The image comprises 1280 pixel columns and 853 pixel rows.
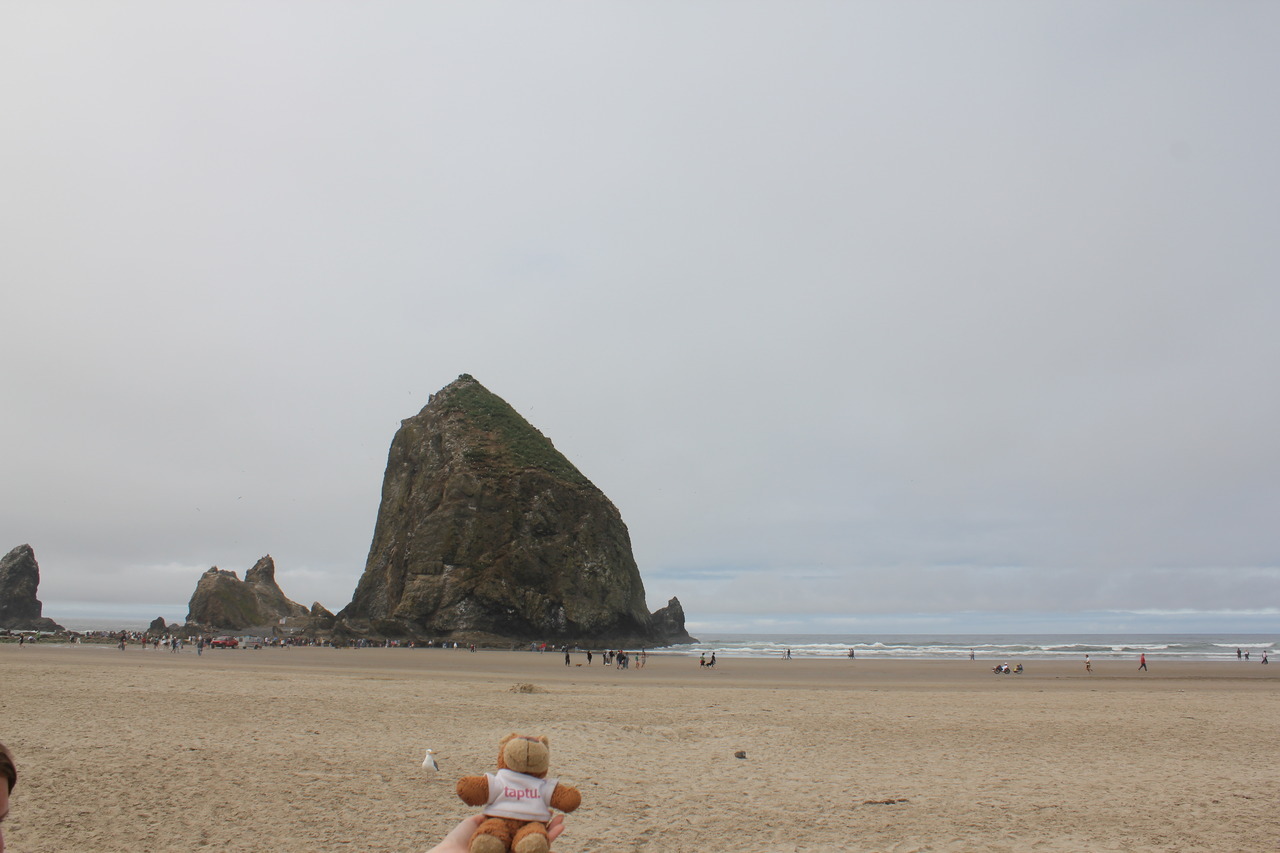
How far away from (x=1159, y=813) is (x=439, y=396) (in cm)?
8488

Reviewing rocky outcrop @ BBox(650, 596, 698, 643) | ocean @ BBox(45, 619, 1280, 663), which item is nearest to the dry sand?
ocean @ BBox(45, 619, 1280, 663)

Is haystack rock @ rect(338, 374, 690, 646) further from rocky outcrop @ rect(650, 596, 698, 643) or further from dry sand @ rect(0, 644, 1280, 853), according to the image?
dry sand @ rect(0, 644, 1280, 853)

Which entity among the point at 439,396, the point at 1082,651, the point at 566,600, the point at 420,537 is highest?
the point at 439,396

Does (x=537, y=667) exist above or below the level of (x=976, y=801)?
below

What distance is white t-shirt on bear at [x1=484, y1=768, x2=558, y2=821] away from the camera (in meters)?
4.00

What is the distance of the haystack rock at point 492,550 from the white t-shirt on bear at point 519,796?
6366 cm

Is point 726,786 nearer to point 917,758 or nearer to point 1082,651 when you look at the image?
point 917,758

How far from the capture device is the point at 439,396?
8769 centimetres

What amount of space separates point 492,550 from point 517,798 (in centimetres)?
6857

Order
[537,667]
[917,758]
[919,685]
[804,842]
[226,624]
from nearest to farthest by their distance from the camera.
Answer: [804,842] < [917,758] < [919,685] < [537,667] < [226,624]

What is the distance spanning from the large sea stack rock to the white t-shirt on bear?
10562 cm

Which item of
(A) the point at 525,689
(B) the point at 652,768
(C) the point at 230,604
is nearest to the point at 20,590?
(C) the point at 230,604

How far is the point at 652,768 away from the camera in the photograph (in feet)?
37.3

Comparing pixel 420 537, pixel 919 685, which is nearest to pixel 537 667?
pixel 919 685
